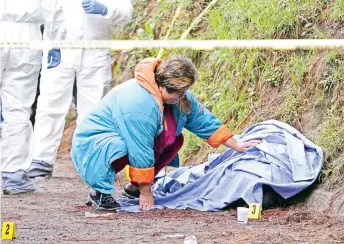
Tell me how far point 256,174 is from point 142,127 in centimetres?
83

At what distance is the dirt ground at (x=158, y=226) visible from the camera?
18.9 feet

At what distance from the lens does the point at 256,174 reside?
271 inches

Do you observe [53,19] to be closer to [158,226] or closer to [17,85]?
[17,85]

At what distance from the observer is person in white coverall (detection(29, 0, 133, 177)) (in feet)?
28.7

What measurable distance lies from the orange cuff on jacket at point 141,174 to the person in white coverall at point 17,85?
142 centimetres

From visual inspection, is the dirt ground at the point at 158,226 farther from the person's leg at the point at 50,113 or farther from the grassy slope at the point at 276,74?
the person's leg at the point at 50,113

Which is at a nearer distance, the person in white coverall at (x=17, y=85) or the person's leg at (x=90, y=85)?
the person in white coverall at (x=17, y=85)

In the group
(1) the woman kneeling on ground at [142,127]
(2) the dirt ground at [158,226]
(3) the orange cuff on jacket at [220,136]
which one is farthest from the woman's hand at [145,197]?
(3) the orange cuff on jacket at [220,136]

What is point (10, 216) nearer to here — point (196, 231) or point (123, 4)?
point (196, 231)

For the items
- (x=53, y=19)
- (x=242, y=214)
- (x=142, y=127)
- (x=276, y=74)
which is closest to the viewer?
(x=242, y=214)

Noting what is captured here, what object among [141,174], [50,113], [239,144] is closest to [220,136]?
[239,144]

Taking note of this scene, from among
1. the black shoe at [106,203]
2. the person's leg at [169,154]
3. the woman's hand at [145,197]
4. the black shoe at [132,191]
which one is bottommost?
the black shoe at [132,191]

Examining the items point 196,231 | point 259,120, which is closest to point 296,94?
point 259,120

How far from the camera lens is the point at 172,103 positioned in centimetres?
689
